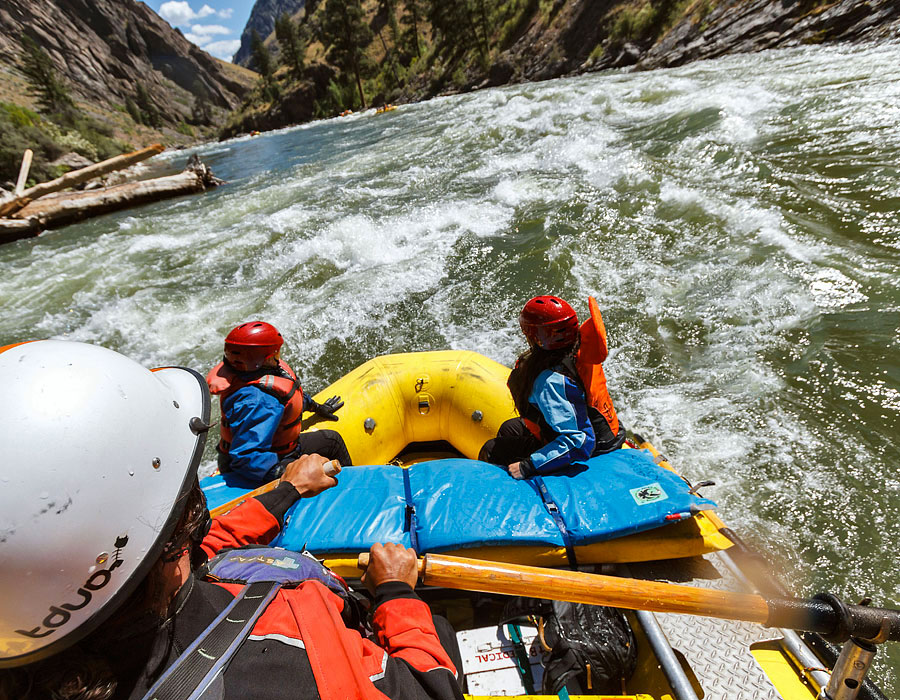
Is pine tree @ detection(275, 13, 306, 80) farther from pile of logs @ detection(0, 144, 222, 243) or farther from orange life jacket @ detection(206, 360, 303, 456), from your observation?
orange life jacket @ detection(206, 360, 303, 456)

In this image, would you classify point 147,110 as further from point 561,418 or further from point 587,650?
point 587,650

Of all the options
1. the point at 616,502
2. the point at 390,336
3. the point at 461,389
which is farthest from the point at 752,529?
the point at 390,336

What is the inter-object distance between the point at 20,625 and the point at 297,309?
5.81m

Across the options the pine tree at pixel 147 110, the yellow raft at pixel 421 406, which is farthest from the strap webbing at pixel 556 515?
the pine tree at pixel 147 110

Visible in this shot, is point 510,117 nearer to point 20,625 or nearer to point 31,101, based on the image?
point 20,625

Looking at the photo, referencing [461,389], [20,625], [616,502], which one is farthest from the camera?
[461,389]

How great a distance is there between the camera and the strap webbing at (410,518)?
219 centimetres

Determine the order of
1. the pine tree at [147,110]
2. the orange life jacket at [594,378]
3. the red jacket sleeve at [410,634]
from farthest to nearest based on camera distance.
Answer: the pine tree at [147,110]
the orange life jacket at [594,378]
the red jacket sleeve at [410,634]

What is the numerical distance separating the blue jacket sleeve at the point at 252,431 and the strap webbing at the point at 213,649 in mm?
1555

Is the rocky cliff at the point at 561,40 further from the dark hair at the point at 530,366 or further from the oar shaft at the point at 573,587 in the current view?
the oar shaft at the point at 573,587

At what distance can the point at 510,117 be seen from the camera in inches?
574

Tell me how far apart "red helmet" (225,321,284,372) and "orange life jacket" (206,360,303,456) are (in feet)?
0.22

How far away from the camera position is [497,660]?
198 cm

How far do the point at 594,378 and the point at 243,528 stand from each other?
203 centimetres
